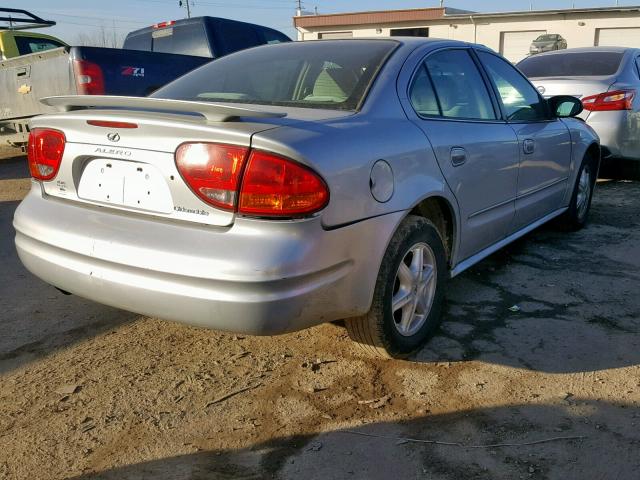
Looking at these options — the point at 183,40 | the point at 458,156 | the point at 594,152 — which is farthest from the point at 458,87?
the point at 183,40

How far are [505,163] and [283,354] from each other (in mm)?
1749

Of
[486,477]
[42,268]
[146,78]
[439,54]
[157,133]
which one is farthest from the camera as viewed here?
[146,78]

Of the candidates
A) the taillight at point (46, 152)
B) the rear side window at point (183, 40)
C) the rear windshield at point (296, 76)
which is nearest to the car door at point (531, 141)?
the rear windshield at point (296, 76)

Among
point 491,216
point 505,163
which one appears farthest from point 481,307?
point 505,163

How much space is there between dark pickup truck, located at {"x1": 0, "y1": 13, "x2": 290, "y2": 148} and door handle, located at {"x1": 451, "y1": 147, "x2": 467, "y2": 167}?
465 cm

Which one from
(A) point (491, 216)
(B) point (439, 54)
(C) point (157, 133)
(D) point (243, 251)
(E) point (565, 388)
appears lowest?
(E) point (565, 388)

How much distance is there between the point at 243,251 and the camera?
2184 millimetres

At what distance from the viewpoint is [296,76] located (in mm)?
3174

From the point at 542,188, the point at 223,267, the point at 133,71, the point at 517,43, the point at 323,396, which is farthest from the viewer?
the point at 517,43

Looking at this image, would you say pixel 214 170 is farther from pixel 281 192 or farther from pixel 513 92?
pixel 513 92

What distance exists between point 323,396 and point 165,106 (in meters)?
1.40

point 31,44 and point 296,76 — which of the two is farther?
point 31,44

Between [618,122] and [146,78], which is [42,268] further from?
[618,122]

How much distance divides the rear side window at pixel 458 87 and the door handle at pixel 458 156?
217 mm
